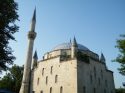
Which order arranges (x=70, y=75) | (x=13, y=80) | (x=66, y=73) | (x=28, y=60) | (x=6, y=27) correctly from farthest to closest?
1. (x=13, y=80)
2. (x=28, y=60)
3. (x=66, y=73)
4. (x=70, y=75)
5. (x=6, y=27)

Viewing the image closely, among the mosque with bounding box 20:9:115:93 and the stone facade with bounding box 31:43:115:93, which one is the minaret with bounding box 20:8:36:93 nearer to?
the mosque with bounding box 20:9:115:93

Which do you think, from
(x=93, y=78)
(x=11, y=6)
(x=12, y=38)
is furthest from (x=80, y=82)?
(x=11, y=6)

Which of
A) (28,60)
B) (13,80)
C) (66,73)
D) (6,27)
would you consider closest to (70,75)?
(66,73)

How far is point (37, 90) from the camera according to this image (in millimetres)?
30672

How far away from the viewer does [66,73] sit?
27328mm

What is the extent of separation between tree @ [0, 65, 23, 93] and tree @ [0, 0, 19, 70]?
92.7ft

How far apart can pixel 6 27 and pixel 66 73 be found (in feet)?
49.3

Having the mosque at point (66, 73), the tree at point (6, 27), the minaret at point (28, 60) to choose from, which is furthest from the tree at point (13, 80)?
the tree at point (6, 27)

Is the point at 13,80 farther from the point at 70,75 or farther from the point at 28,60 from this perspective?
the point at 70,75

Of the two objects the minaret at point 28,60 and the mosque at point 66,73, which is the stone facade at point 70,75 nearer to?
the mosque at point 66,73

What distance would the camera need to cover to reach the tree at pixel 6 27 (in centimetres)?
1352

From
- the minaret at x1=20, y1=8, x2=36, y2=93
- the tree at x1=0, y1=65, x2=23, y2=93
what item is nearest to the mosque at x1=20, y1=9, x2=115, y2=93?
the minaret at x1=20, y1=8, x2=36, y2=93

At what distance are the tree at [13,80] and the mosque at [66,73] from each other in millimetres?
10580

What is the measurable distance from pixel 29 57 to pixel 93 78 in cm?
1068
